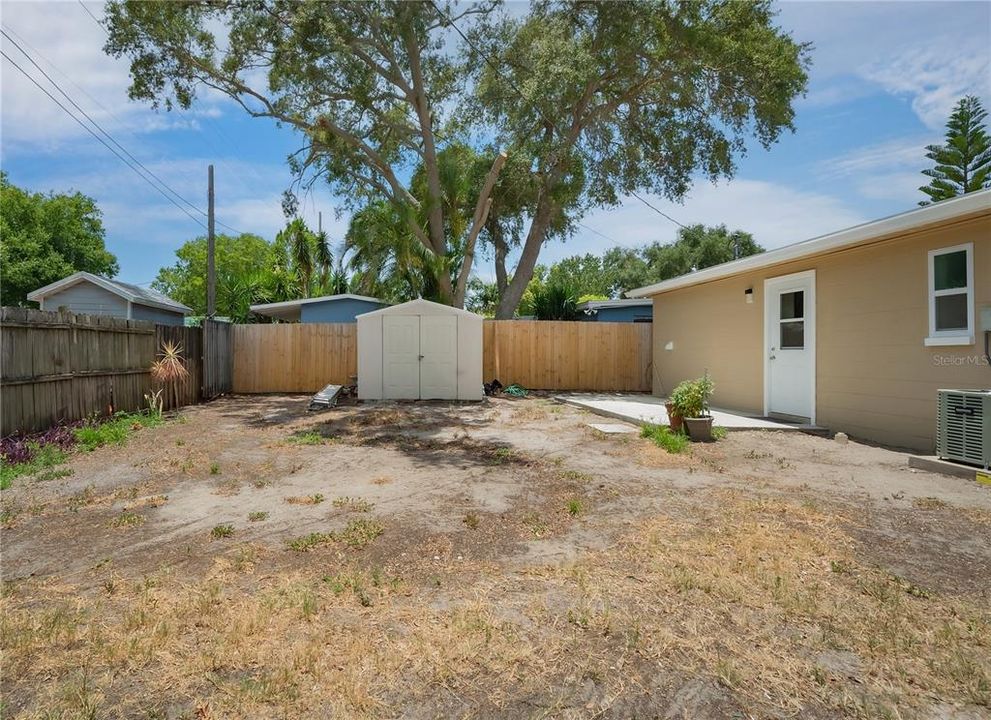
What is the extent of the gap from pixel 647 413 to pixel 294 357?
8.66 meters

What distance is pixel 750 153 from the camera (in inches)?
609

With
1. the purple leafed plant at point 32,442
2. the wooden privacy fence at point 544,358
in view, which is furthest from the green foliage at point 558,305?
the purple leafed plant at point 32,442

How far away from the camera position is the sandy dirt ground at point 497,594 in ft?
6.38

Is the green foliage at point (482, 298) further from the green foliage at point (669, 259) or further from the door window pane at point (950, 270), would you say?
the door window pane at point (950, 270)

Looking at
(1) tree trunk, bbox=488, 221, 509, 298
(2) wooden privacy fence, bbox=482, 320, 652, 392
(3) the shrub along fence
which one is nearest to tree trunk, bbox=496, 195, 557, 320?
(1) tree trunk, bbox=488, 221, 509, 298

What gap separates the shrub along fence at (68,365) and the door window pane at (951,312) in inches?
407

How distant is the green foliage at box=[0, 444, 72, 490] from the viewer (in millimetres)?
4949

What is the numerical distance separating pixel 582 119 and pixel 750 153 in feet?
16.1

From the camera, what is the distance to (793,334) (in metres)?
8.39

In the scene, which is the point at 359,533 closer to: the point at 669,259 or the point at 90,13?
the point at 90,13

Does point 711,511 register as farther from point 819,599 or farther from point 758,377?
point 758,377

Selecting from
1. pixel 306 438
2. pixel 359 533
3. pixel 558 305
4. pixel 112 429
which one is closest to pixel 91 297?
pixel 112 429

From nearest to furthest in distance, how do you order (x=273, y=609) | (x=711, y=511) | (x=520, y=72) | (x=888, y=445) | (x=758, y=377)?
(x=273, y=609) → (x=711, y=511) → (x=888, y=445) → (x=758, y=377) → (x=520, y=72)

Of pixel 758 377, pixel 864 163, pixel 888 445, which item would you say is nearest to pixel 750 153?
pixel 864 163
